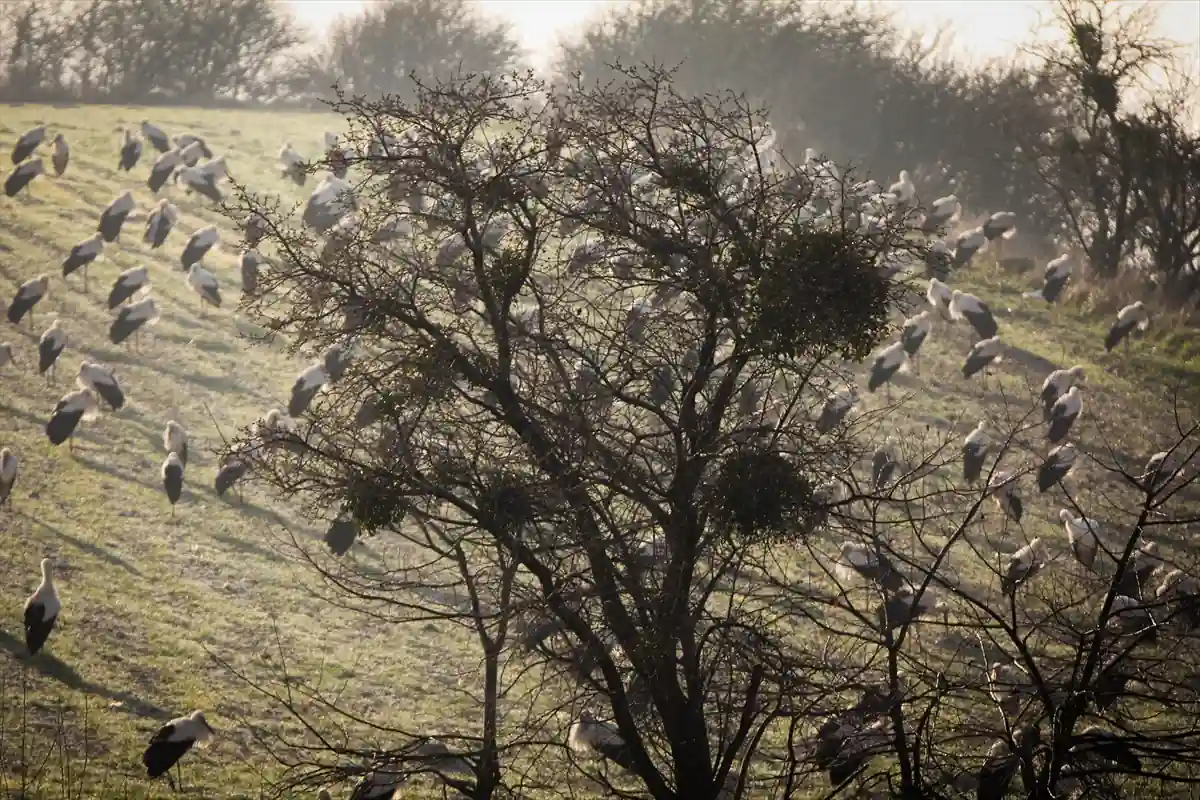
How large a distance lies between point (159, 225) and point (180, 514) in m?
10.1

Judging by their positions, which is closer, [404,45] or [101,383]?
[101,383]

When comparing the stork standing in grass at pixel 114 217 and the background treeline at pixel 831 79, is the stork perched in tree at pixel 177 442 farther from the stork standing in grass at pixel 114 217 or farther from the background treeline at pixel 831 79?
the background treeline at pixel 831 79

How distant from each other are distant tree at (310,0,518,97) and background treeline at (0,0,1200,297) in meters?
0.06

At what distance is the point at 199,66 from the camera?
47.8 m

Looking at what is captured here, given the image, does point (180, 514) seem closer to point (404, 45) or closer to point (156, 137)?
point (156, 137)

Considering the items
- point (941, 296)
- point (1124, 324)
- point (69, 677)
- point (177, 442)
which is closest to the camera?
point (69, 677)

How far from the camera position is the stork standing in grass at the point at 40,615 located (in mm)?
14461

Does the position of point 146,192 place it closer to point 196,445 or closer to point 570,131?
point 196,445

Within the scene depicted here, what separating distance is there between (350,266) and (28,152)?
2153 centimetres

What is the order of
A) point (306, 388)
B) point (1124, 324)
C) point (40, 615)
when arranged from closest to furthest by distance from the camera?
point (40, 615)
point (306, 388)
point (1124, 324)

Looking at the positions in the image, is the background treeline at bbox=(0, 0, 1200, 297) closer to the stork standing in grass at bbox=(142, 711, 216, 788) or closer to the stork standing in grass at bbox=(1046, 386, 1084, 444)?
the stork standing in grass at bbox=(1046, 386, 1084, 444)

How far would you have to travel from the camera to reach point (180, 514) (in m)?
18.5

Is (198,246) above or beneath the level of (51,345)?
above

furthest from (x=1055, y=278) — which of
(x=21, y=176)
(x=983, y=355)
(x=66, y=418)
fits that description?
(x=21, y=176)
